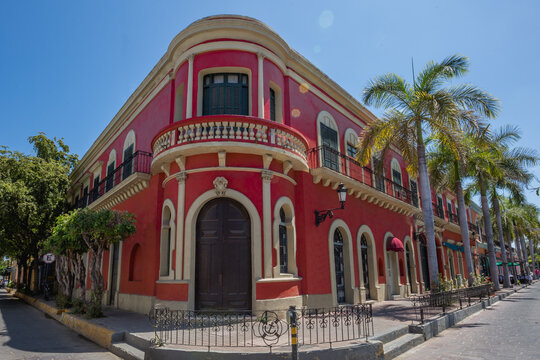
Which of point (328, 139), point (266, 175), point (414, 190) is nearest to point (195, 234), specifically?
point (266, 175)

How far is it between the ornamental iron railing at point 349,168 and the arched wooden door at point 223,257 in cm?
393

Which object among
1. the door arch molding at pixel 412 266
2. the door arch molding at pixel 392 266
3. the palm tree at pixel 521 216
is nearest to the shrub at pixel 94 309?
the door arch molding at pixel 392 266

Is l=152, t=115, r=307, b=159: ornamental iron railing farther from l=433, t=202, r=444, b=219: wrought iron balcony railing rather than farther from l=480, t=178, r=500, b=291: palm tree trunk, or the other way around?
l=433, t=202, r=444, b=219: wrought iron balcony railing

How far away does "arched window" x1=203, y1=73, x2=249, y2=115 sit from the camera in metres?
11.3

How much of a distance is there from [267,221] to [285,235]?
1.25 m

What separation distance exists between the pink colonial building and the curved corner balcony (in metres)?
0.04

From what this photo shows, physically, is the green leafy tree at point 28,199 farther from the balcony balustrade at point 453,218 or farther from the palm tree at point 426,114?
the balcony balustrade at point 453,218

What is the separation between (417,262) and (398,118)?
10.1 metres

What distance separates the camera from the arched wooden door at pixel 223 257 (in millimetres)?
9633

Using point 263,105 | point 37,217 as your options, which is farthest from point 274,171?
point 37,217

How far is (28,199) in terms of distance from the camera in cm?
1989

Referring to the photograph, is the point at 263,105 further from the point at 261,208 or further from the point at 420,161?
the point at 420,161

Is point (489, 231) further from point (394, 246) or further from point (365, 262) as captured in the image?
point (365, 262)

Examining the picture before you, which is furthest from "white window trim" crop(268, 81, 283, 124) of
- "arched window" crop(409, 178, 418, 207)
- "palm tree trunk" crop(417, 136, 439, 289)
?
"arched window" crop(409, 178, 418, 207)
